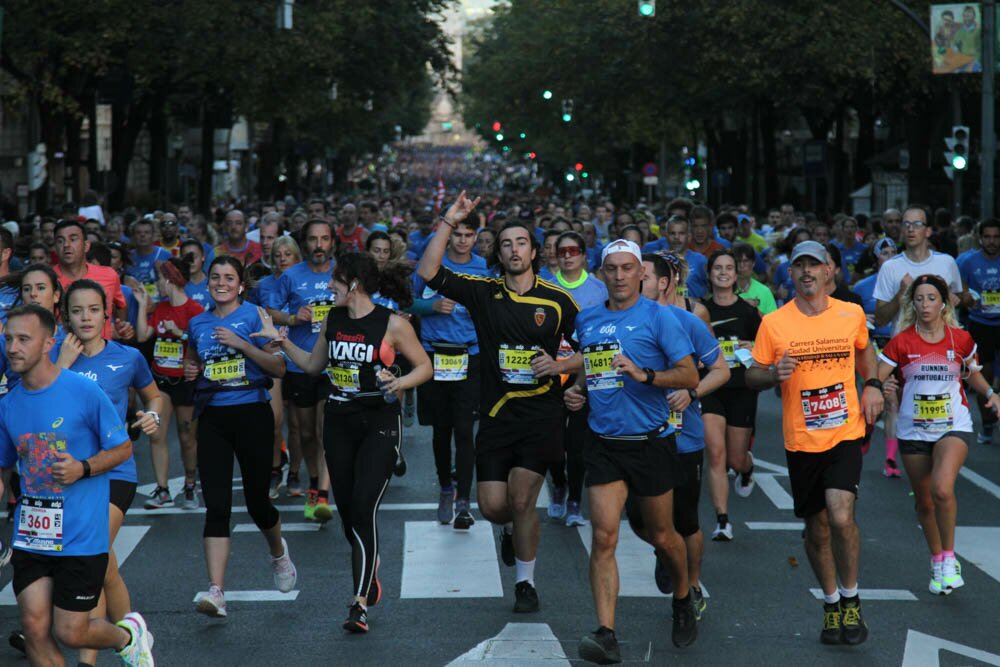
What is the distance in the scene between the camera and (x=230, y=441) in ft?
30.2

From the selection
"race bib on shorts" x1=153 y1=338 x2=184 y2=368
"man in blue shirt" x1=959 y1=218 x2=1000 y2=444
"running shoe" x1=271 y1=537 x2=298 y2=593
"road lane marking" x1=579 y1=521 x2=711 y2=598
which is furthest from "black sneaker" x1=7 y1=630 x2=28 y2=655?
"man in blue shirt" x1=959 y1=218 x2=1000 y2=444

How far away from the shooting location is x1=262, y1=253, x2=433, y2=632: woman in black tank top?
8.67 meters

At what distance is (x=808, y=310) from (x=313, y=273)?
15.9ft

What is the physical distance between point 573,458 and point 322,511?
1.64 m

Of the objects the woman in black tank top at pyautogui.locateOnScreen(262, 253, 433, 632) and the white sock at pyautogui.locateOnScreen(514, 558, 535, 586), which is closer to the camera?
the woman in black tank top at pyautogui.locateOnScreen(262, 253, 433, 632)

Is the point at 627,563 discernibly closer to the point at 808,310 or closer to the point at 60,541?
the point at 808,310

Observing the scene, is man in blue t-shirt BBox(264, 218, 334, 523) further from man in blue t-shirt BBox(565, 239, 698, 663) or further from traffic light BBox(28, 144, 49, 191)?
traffic light BBox(28, 144, 49, 191)

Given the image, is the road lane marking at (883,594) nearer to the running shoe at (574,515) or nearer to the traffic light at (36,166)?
the running shoe at (574,515)

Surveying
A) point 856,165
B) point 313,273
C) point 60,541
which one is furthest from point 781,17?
point 60,541

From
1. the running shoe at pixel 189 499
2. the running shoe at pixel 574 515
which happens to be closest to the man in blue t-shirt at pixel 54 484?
the running shoe at pixel 574 515

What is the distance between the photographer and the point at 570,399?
829 cm

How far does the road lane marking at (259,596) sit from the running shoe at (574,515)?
2.66 meters

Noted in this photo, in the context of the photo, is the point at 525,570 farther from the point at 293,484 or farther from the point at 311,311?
the point at 293,484

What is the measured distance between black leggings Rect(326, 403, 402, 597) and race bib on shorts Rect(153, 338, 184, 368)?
392 centimetres
